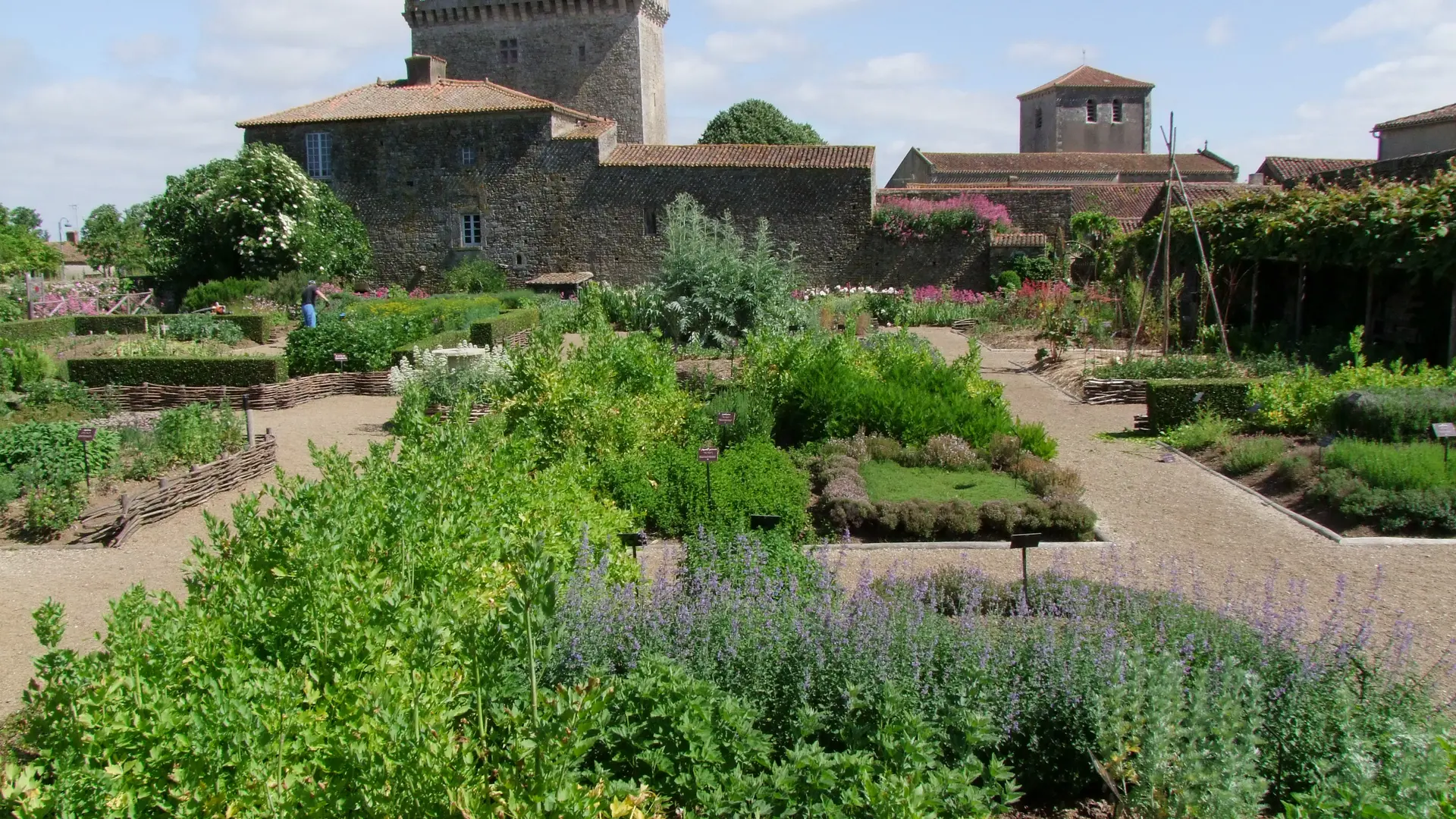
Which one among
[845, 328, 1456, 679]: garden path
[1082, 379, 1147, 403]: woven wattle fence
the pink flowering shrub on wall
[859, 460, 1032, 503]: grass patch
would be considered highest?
the pink flowering shrub on wall

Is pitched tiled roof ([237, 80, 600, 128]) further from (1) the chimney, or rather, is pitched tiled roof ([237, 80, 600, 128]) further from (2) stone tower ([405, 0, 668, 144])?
(2) stone tower ([405, 0, 668, 144])

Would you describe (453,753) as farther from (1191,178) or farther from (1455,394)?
(1191,178)

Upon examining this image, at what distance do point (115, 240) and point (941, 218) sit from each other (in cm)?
4257

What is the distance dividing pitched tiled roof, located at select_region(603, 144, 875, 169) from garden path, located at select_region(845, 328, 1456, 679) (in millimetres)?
18866

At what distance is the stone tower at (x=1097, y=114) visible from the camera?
144 feet

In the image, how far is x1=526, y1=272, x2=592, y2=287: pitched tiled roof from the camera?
2738 centimetres

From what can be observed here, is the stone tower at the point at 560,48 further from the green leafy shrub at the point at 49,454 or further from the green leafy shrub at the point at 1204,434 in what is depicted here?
the green leafy shrub at the point at 49,454

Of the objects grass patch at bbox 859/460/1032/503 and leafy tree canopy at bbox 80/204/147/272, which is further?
leafy tree canopy at bbox 80/204/147/272

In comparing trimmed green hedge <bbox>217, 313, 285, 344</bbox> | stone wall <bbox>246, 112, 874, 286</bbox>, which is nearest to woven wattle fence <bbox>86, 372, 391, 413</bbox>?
trimmed green hedge <bbox>217, 313, 285, 344</bbox>

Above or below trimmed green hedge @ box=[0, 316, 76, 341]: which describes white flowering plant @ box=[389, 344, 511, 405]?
below

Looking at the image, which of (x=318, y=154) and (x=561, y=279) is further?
(x=318, y=154)

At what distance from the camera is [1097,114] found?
145ft

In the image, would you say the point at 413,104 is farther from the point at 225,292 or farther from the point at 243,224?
the point at 225,292

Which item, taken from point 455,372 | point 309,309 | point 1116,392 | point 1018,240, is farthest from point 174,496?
point 1018,240
